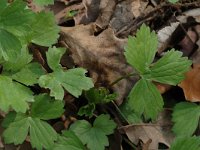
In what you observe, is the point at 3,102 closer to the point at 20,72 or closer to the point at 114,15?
the point at 20,72

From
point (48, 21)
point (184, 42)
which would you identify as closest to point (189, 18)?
point (184, 42)

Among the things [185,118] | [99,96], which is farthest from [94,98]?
[185,118]

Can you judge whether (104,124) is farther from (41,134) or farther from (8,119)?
(8,119)

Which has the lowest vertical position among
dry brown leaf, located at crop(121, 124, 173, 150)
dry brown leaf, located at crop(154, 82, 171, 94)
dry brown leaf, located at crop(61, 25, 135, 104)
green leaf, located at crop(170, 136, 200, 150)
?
dry brown leaf, located at crop(121, 124, 173, 150)

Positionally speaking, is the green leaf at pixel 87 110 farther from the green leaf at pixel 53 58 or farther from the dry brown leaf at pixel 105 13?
the dry brown leaf at pixel 105 13

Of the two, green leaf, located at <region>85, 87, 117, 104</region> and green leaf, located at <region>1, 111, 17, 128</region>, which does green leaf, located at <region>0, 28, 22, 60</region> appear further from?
green leaf, located at <region>85, 87, 117, 104</region>

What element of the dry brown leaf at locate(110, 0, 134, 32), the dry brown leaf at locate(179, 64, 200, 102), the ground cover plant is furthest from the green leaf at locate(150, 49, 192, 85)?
the dry brown leaf at locate(110, 0, 134, 32)

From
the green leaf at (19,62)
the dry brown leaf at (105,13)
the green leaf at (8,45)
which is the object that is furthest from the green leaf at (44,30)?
the dry brown leaf at (105,13)
